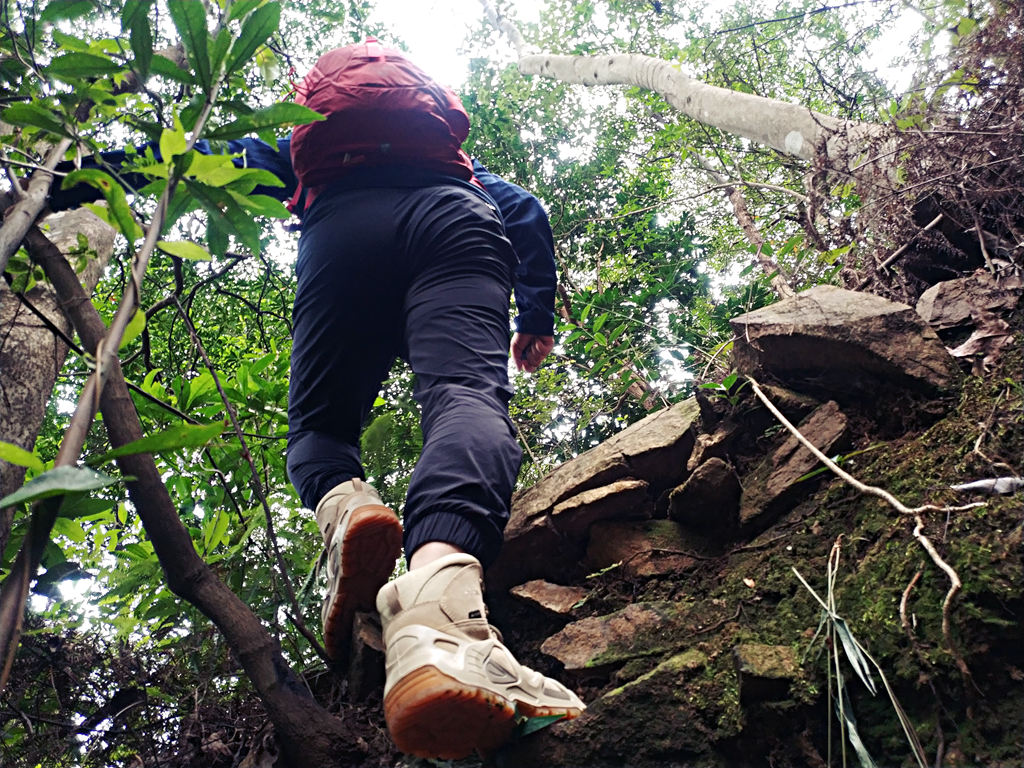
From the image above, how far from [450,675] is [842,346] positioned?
1615 mm

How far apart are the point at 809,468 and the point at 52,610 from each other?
2650 mm

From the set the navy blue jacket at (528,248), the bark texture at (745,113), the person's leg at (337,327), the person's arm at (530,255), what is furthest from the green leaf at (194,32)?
the bark texture at (745,113)

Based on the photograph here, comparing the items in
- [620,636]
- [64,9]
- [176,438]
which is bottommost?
[620,636]

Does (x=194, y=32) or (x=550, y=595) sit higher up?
(x=194, y=32)

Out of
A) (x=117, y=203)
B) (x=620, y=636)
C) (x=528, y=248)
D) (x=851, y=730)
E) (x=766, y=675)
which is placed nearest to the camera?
(x=117, y=203)

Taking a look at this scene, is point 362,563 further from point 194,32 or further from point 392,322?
point 194,32

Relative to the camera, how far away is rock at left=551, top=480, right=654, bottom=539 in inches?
92.6

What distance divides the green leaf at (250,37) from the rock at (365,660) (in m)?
1.55

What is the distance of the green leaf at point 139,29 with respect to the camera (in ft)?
3.09

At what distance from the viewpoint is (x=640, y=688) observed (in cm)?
157

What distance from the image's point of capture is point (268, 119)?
1.00 meters

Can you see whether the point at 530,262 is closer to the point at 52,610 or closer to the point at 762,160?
the point at 52,610

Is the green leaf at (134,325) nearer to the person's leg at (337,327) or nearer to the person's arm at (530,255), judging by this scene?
the person's leg at (337,327)

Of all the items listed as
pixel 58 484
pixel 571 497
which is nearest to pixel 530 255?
pixel 571 497
